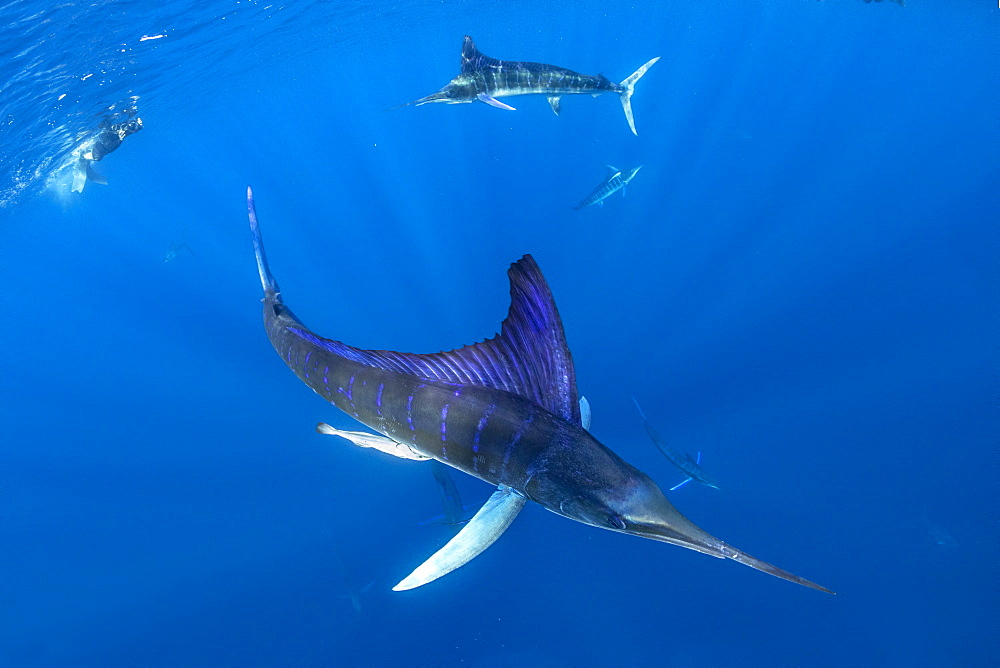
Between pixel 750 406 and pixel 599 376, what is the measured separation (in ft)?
8.10

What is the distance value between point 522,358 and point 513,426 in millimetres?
335

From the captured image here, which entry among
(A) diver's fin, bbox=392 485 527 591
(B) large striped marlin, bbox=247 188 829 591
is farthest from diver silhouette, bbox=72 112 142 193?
(A) diver's fin, bbox=392 485 527 591

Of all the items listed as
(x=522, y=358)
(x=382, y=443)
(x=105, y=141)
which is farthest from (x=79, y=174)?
(x=522, y=358)

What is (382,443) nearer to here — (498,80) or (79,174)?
(498,80)

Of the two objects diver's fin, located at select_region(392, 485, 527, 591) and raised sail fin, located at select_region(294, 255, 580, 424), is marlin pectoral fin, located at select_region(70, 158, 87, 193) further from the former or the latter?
diver's fin, located at select_region(392, 485, 527, 591)

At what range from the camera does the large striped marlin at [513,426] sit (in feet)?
6.66

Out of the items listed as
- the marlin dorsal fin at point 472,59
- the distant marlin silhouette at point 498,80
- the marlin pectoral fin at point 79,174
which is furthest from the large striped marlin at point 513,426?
the marlin pectoral fin at point 79,174

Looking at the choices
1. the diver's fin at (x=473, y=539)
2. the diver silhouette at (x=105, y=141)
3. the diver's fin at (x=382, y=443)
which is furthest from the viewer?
the diver silhouette at (x=105, y=141)

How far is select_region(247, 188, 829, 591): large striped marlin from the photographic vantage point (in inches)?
79.9

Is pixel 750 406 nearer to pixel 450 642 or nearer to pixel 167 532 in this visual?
pixel 450 642

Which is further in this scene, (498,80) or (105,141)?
(105,141)

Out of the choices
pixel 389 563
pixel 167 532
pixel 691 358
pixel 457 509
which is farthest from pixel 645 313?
pixel 167 532

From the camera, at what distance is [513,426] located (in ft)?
7.56

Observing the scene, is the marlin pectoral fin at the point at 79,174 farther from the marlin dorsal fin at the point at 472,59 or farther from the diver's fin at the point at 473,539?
the diver's fin at the point at 473,539
